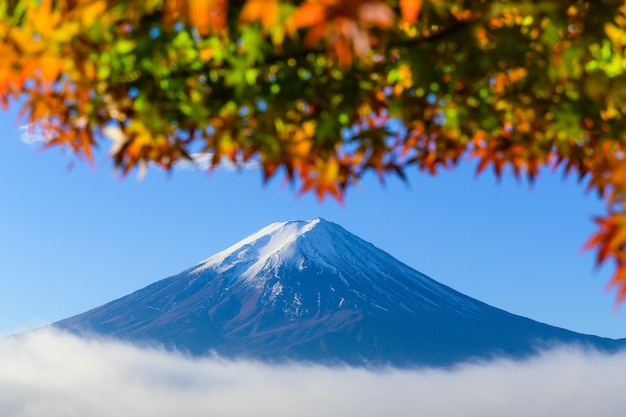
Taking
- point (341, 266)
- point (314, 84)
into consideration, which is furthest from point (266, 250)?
point (314, 84)

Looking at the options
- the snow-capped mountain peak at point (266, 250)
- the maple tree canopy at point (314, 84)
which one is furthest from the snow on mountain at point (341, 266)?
the maple tree canopy at point (314, 84)

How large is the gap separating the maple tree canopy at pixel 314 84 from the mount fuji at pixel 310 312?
12014 cm

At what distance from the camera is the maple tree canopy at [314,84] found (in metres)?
4.28

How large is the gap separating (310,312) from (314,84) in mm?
124236

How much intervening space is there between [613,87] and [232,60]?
2.50 m

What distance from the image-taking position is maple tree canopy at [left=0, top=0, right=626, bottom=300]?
4277mm

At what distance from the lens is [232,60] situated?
4664 mm

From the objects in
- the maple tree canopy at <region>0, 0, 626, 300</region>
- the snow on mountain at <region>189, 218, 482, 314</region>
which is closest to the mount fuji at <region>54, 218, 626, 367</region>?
the snow on mountain at <region>189, 218, 482, 314</region>

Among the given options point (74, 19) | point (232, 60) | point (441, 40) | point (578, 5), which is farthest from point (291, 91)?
point (578, 5)

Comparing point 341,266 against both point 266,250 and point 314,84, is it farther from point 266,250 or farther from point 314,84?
point 314,84

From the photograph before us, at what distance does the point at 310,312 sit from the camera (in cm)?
12781

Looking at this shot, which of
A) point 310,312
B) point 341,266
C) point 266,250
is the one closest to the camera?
point 310,312

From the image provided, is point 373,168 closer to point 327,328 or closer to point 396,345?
point 327,328

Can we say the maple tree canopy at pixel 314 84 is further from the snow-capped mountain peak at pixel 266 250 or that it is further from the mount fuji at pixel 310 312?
the snow-capped mountain peak at pixel 266 250
